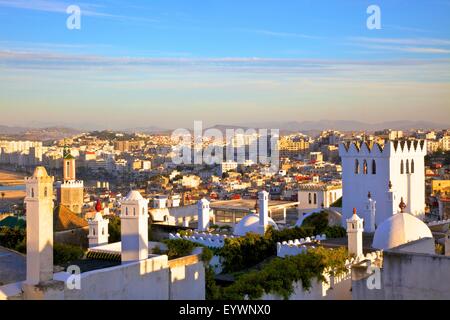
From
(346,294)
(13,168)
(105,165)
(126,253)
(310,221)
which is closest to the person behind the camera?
(126,253)

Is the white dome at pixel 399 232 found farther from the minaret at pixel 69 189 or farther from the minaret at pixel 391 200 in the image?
the minaret at pixel 69 189

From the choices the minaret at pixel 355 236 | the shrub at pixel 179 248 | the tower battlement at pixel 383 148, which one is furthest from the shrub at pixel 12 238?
the tower battlement at pixel 383 148

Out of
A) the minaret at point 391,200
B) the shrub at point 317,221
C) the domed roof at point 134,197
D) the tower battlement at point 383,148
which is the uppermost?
the tower battlement at point 383,148

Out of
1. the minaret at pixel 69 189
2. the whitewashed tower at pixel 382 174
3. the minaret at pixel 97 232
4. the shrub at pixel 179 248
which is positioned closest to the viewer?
the shrub at pixel 179 248

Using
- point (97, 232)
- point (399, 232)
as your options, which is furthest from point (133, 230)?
point (399, 232)
